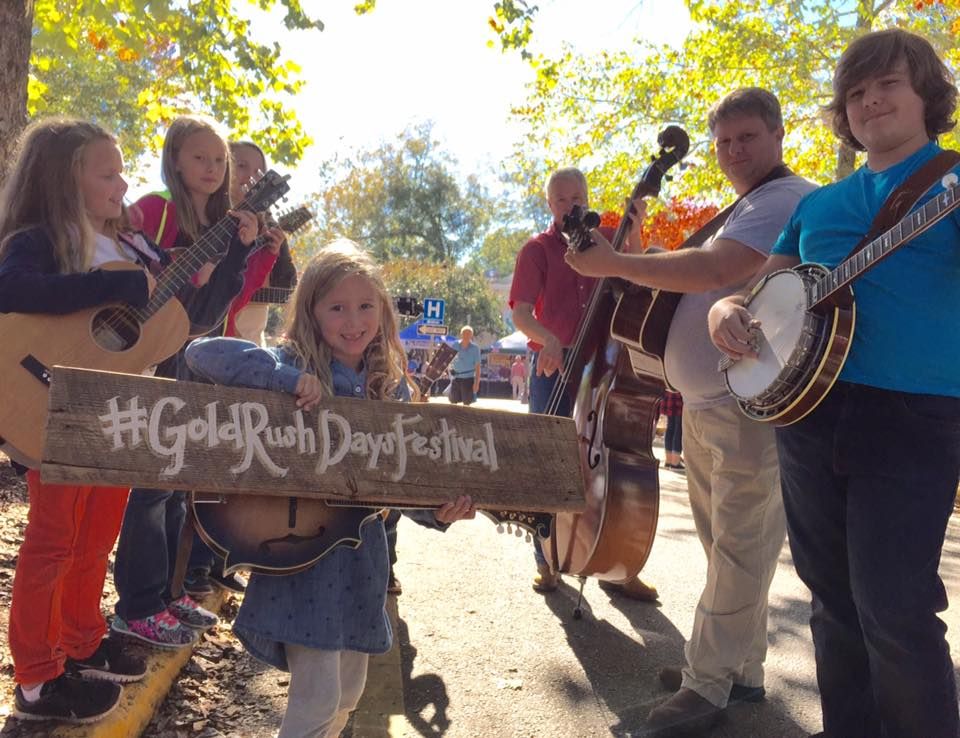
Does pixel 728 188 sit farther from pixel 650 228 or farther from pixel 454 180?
pixel 454 180

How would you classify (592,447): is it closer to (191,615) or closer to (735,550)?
(735,550)

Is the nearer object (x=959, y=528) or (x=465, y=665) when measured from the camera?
(x=465, y=665)

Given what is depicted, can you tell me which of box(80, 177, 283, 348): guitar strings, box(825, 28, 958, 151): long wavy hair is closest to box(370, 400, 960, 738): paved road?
box(80, 177, 283, 348): guitar strings

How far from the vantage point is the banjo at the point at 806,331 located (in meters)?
2.00

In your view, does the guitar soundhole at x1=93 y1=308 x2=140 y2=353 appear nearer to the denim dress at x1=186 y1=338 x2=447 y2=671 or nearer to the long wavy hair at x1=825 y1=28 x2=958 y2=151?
the denim dress at x1=186 y1=338 x2=447 y2=671

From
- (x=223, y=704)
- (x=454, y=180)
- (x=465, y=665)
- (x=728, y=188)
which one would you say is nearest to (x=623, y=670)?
(x=465, y=665)

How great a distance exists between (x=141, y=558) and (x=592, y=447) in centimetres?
191

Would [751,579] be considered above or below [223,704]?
above

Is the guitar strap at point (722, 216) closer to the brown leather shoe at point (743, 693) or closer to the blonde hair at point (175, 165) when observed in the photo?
the brown leather shoe at point (743, 693)

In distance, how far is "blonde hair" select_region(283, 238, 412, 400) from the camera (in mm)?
2320

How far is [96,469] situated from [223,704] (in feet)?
4.89

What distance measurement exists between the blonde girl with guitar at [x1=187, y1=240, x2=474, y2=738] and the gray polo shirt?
3.99 ft

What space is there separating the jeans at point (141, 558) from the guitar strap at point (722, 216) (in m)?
2.29

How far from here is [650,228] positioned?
18.8 metres
